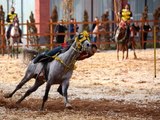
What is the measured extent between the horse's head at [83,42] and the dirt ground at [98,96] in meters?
1.15

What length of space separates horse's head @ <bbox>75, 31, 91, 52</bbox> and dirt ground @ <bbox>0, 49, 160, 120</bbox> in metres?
1.15

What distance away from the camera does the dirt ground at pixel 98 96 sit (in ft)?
32.2

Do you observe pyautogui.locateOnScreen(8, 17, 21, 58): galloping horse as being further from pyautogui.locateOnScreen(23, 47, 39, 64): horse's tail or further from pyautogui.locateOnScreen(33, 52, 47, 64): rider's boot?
pyautogui.locateOnScreen(33, 52, 47, 64): rider's boot

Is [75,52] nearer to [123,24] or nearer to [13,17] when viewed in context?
[123,24]

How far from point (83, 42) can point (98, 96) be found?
3083 mm

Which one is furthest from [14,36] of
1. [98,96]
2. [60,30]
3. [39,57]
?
[39,57]

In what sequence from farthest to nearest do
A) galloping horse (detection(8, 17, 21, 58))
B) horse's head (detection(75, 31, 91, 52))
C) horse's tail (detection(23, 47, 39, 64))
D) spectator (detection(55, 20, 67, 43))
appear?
spectator (detection(55, 20, 67, 43)), galloping horse (detection(8, 17, 21, 58)), horse's tail (detection(23, 47, 39, 64)), horse's head (detection(75, 31, 91, 52))

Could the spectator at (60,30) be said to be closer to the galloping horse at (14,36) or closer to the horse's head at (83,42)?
the galloping horse at (14,36)

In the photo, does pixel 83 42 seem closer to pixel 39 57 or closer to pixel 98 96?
pixel 39 57

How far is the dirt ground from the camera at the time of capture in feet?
32.2

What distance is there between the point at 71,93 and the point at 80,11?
23.4 m

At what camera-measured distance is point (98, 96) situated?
41.7 feet

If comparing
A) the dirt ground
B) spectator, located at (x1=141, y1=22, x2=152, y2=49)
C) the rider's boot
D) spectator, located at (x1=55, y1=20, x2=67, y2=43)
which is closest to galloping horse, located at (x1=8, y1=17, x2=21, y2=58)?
spectator, located at (x1=55, y1=20, x2=67, y2=43)

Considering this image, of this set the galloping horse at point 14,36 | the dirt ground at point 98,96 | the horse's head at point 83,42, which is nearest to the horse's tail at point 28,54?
the dirt ground at point 98,96
